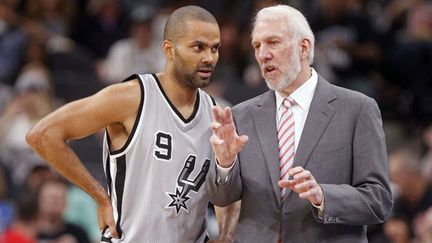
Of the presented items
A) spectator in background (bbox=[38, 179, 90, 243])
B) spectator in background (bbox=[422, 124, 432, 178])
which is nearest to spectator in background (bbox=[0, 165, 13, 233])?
spectator in background (bbox=[38, 179, 90, 243])

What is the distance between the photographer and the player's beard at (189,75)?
546cm

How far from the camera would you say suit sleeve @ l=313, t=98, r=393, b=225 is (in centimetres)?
505

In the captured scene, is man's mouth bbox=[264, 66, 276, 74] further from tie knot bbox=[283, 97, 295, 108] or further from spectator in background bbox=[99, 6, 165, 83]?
spectator in background bbox=[99, 6, 165, 83]

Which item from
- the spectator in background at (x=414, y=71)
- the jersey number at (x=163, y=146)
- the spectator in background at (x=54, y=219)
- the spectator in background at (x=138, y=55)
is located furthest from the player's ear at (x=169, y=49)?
the spectator in background at (x=414, y=71)

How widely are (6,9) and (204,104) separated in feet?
23.6

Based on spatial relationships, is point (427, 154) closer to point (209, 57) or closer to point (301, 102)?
point (301, 102)

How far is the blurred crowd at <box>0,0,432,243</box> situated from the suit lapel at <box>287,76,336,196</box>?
14.0 ft

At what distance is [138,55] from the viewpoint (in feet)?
38.1

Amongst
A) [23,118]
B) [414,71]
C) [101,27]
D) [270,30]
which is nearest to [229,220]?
[270,30]

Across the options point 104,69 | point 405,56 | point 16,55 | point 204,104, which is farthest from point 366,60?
point 204,104

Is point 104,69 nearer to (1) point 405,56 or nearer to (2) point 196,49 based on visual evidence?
(1) point 405,56

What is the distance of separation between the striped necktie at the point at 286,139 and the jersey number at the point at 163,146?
60 cm

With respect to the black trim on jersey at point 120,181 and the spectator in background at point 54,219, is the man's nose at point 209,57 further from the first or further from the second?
the spectator in background at point 54,219

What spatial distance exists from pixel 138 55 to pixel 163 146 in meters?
6.26
